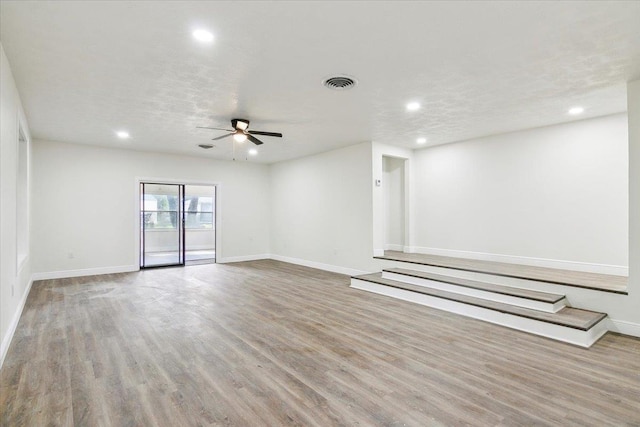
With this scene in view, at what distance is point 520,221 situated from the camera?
5.66m

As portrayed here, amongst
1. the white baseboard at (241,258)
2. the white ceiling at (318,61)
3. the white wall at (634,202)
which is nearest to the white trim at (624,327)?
the white wall at (634,202)

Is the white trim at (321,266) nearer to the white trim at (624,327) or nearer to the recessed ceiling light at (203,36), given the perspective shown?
the white trim at (624,327)

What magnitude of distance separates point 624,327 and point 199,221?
407 inches

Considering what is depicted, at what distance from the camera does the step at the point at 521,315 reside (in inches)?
133

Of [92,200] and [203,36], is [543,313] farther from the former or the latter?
[92,200]

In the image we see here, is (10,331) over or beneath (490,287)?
beneath

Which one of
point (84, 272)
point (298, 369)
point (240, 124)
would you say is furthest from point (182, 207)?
point (298, 369)

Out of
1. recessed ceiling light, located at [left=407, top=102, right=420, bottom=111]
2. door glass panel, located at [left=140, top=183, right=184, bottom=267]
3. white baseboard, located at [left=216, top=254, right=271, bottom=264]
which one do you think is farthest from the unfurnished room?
white baseboard, located at [left=216, top=254, right=271, bottom=264]

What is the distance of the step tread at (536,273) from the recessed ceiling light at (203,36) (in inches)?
179

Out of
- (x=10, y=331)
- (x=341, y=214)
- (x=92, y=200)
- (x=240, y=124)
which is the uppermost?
(x=240, y=124)

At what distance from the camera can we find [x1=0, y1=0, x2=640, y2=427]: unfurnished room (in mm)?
2334

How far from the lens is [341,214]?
23.5 ft

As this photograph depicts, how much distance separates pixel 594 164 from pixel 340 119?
12.5 feet

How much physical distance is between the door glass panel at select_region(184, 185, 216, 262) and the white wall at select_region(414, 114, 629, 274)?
6583 mm
